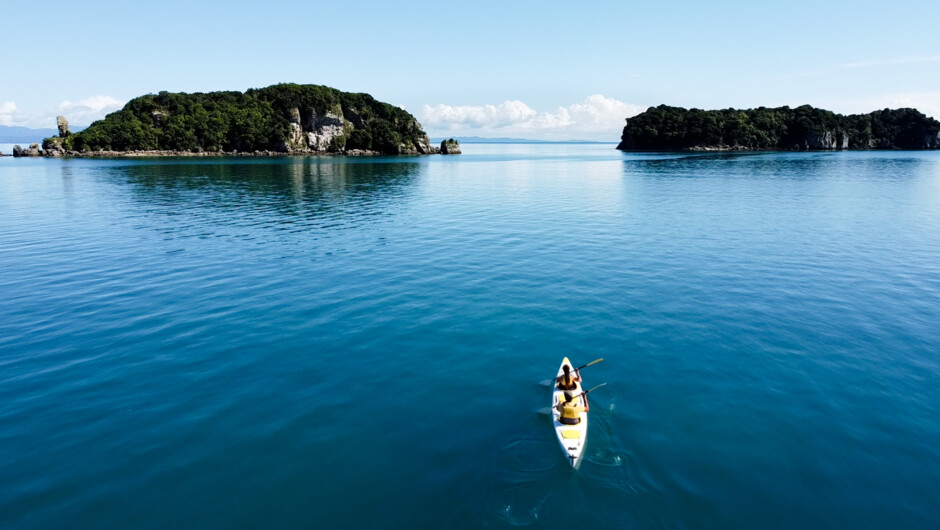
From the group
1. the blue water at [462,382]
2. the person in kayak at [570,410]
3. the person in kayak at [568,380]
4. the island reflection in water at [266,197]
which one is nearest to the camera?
the blue water at [462,382]

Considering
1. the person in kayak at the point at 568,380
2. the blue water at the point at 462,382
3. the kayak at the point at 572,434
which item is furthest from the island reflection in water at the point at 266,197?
the kayak at the point at 572,434

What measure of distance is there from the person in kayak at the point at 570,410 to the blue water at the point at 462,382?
3.32ft

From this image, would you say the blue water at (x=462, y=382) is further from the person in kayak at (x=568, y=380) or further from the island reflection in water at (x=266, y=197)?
the island reflection in water at (x=266, y=197)

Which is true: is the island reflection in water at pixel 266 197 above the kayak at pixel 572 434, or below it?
above

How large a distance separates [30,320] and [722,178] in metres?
120

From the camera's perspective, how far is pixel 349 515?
490 inches

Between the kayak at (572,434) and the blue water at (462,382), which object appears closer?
the blue water at (462,382)

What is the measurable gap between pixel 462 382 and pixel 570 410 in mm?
5326

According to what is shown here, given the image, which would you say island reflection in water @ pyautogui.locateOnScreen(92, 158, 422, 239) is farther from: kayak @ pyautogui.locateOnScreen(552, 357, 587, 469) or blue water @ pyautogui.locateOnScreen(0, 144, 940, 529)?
→ kayak @ pyautogui.locateOnScreen(552, 357, 587, 469)

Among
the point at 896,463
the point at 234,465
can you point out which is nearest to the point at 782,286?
the point at 896,463

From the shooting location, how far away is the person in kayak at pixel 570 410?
1535 centimetres

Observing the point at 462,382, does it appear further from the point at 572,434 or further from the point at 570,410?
the point at 572,434

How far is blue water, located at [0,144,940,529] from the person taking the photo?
513 inches

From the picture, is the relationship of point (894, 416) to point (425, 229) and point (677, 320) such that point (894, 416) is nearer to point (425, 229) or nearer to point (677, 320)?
point (677, 320)
